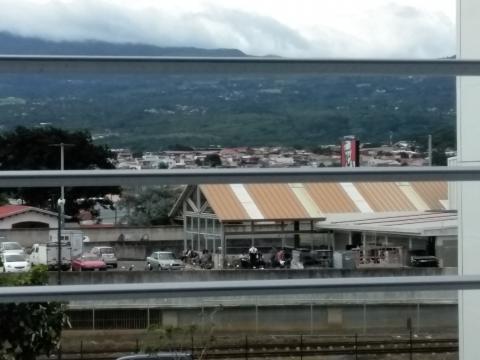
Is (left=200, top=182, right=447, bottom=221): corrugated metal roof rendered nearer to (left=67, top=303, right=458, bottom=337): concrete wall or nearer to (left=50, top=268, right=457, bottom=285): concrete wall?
(left=67, top=303, right=458, bottom=337): concrete wall

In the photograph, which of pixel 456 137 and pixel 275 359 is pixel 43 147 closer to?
pixel 456 137

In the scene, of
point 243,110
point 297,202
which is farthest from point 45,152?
point 297,202

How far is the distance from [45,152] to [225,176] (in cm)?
295

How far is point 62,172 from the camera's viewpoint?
5.99 ft

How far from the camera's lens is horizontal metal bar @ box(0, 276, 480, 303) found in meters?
1.85

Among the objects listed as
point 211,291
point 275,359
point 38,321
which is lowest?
point 275,359

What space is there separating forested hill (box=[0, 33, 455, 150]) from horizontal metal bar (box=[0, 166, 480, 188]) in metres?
0.95

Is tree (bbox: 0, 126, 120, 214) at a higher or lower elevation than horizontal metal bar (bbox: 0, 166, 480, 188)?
higher

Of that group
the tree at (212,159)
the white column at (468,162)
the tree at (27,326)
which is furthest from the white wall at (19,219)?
the tree at (212,159)

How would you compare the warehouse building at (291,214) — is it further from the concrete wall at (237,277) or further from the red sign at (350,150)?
the red sign at (350,150)

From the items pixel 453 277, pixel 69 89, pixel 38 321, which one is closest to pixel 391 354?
pixel 38 321

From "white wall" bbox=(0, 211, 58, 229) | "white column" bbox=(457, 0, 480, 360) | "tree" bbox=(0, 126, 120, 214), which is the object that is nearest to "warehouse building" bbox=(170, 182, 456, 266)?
"white wall" bbox=(0, 211, 58, 229)

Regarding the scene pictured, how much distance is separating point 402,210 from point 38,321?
1371 cm

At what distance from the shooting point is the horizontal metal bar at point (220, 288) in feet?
6.07
